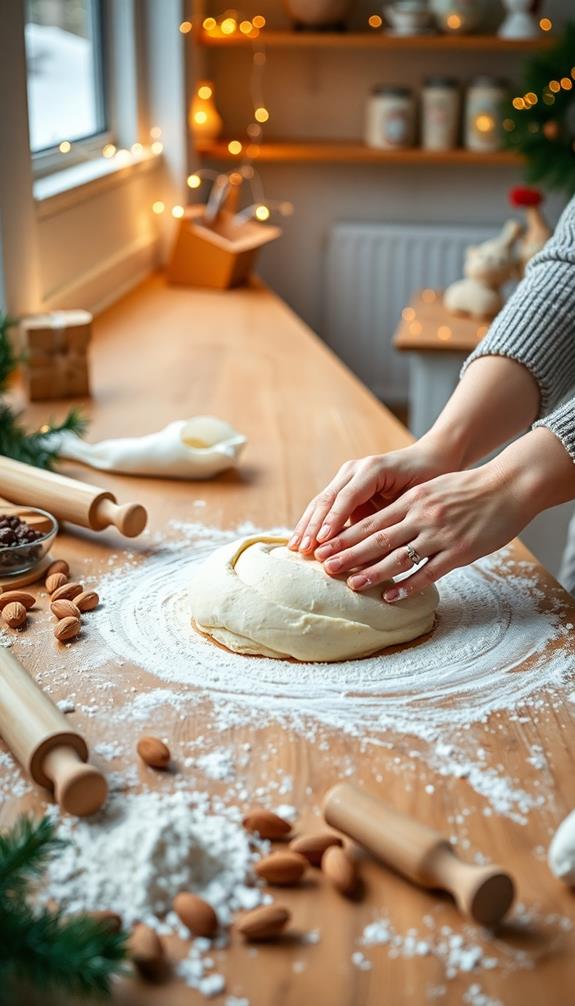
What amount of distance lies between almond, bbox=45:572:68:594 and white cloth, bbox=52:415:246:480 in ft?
1.07

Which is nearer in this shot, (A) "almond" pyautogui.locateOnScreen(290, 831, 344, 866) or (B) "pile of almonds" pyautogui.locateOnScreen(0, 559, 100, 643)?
(A) "almond" pyautogui.locateOnScreen(290, 831, 344, 866)

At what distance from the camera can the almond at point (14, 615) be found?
40.3 inches

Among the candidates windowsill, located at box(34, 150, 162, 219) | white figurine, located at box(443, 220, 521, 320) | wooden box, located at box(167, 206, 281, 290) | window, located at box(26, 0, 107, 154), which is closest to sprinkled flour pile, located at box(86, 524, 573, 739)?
windowsill, located at box(34, 150, 162, 219)

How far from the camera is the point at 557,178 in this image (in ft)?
9.85

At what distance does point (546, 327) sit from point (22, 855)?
2.99 ft

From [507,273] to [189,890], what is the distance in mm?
2252

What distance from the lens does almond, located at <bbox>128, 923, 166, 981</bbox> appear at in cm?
61

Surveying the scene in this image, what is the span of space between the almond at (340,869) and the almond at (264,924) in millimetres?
51

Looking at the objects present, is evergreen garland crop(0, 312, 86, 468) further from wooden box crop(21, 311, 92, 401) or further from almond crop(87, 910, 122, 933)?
almond crop(87, 910, 122, 933)

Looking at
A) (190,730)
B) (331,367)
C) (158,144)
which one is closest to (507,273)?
(331,367)

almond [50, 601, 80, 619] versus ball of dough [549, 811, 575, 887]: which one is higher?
ball of dough [549, 811, 575, 887]

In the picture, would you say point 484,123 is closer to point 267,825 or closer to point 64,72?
point 64,72

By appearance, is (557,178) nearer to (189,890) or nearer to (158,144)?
(158,144)

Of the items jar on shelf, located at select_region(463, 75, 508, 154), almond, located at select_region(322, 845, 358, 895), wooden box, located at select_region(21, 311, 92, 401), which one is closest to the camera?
almond, located at select_region(322, 845, 358, 895)
